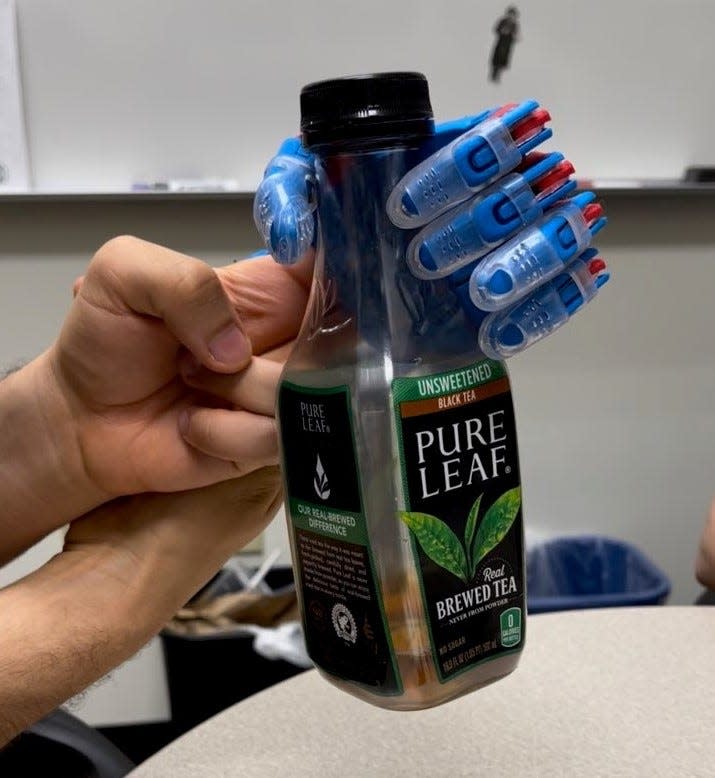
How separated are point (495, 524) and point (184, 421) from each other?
0.27m

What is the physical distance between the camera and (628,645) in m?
0.77

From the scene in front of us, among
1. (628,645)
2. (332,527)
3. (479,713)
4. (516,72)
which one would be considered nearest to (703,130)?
(516,72)

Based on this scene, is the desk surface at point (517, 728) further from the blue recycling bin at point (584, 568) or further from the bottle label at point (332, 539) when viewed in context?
the blue recycling bin at point (584, 568)

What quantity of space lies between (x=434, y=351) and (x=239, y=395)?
0.59 feet

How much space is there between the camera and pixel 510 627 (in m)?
0.46

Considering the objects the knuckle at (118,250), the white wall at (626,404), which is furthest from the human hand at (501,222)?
the white wall at (626,404)

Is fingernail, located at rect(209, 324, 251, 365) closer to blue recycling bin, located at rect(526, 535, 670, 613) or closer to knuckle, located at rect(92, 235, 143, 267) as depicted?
knuckle, located at rect(92, 235, 143, 267)

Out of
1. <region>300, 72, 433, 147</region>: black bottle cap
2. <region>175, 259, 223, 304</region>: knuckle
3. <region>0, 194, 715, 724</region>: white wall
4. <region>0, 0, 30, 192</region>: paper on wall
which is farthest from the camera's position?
<region>0, 194, 715, 724</region>: white wall

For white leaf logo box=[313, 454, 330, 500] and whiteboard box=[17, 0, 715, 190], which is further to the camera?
whiteboard box=[17, 0, 715, 190]

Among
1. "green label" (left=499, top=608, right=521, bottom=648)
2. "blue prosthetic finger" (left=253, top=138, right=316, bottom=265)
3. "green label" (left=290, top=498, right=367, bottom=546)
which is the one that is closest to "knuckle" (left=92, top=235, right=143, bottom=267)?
"blue prosthetic finger" (left=253, top=138, right=316, bottom=265)

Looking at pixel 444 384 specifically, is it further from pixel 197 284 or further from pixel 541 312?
pixel 197 284

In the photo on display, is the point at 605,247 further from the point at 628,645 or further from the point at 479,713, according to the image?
the point at 479,713

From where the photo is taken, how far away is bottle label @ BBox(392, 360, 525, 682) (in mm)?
417

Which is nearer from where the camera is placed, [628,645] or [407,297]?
[407,297]
